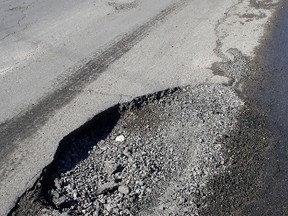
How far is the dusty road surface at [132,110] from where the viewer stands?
474 cm

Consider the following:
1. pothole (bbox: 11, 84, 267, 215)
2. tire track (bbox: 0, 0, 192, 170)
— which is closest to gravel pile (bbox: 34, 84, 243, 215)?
pothole (bbox: 11, 84, 267, 215)

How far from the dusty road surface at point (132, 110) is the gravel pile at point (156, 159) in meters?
0.02

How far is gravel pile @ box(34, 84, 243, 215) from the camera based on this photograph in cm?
462

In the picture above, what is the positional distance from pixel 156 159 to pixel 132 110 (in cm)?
120

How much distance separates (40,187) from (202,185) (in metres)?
2.07

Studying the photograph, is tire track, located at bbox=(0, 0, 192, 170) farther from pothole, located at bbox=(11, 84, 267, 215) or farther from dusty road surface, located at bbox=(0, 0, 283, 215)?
pothole, located at bbox=(11, 84, 267, 215)

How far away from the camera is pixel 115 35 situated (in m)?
8.57

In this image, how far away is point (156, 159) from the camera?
5277 millimetres

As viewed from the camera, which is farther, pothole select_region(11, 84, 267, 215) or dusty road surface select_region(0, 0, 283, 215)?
dusty road surface select_region(0, 0, 283, 215)

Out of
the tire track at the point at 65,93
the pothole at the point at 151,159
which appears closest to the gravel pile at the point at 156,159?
the pothole at the point at 151,159

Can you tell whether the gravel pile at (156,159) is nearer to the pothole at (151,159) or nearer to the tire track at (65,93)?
the pothole at (151,159)

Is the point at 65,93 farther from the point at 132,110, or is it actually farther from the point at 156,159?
the point at 156,159

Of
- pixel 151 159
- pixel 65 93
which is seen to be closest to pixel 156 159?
pixel 151 159

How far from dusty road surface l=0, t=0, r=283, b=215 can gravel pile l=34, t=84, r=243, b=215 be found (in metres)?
0.02
